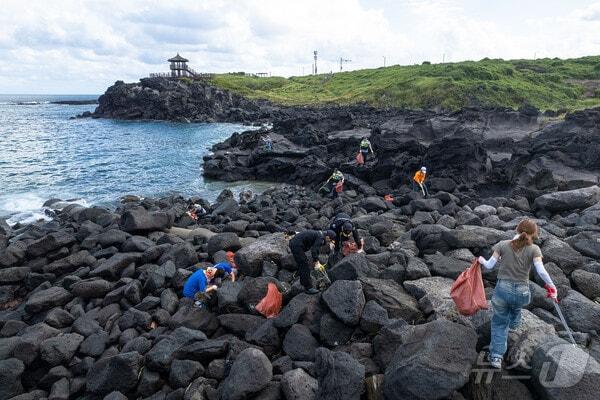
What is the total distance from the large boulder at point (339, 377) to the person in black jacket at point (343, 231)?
5104 mm

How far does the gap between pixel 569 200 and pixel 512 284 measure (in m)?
16.2

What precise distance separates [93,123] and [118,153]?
159 feet

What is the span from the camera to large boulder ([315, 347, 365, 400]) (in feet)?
25.1

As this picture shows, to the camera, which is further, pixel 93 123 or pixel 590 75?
pixel 93 123

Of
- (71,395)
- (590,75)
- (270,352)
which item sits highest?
(590,75)

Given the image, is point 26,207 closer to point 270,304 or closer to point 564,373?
point 270,304

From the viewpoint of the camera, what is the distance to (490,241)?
14.2 m

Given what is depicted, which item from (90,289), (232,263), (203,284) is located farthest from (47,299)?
(232,263)

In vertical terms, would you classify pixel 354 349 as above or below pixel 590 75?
below

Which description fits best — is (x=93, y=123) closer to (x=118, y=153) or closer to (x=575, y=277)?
(x=118, y=153)

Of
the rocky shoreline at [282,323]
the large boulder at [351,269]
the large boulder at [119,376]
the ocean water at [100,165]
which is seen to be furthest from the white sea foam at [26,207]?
the large boulder at [351,269]

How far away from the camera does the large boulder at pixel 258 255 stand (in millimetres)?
13719

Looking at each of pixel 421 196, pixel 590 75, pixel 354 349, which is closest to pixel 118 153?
pixel 421 196

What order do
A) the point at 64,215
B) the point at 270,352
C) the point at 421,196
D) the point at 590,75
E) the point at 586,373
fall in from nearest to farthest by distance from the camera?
the point at 586,373 < the point at 270,352 < the point at 421,196 < the point at 64,215 < the point at 590,75
